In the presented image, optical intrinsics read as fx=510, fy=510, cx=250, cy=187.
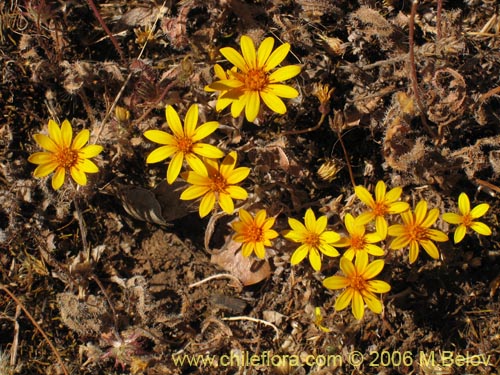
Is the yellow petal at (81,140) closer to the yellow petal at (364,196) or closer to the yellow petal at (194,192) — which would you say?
the yellow petal at (194,192)

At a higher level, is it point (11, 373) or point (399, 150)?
point (399, 150)

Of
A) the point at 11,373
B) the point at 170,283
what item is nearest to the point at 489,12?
the point at 170,283

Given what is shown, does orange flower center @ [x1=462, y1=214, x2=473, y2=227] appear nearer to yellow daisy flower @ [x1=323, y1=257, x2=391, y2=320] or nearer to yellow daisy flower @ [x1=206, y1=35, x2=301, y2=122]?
yellow daisy flower @ [x1=323, y1=257, x2=391, y2=320]

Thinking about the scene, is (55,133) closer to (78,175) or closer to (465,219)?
(78,175)

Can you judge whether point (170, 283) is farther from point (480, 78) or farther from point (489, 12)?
point (489, 12)

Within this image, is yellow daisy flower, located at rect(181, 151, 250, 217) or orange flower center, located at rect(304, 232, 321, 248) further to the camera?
orange flower center, located at rect(304, 232, 321, 248)

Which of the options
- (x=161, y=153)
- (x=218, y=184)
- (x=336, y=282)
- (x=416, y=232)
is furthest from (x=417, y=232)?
(x=161, y=153)

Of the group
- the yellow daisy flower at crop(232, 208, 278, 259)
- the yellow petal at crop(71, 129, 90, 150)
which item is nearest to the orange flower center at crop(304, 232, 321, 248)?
the yellow daisy flower at crop(232, 208, 278, 259)
